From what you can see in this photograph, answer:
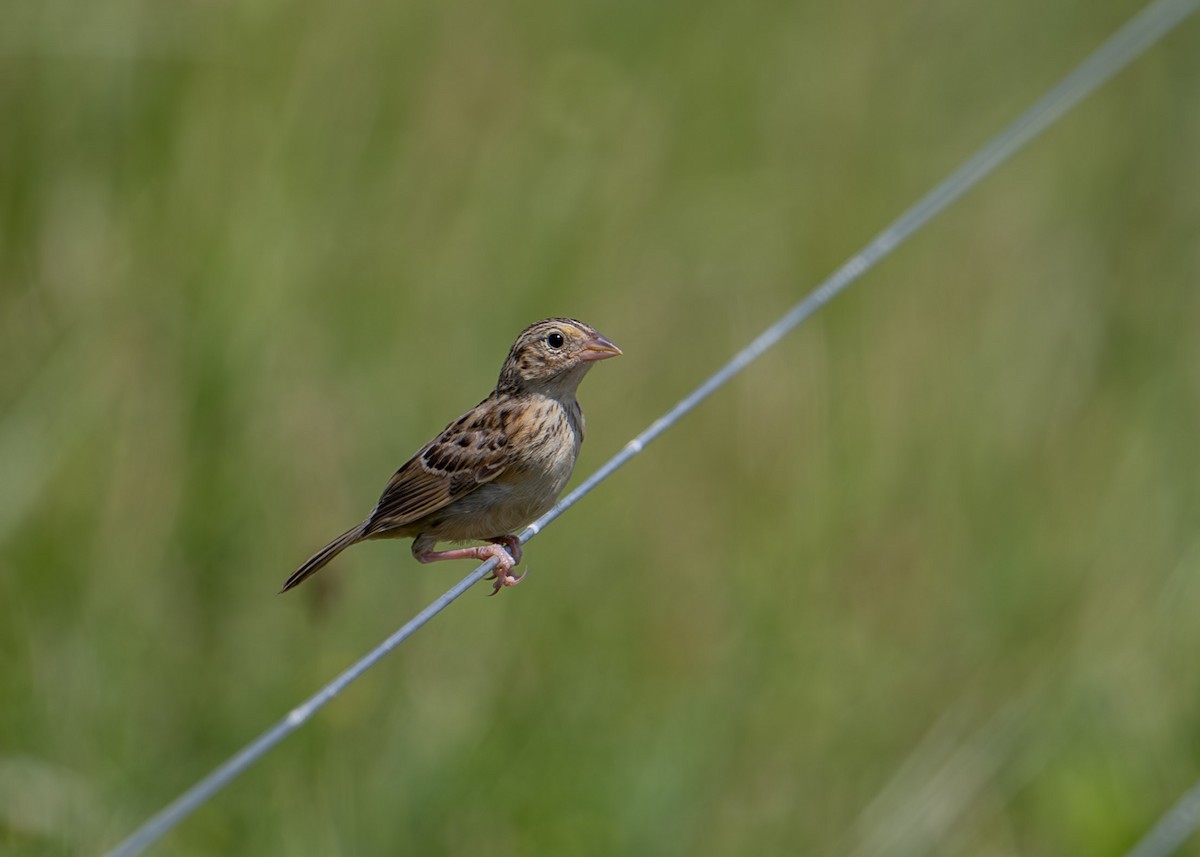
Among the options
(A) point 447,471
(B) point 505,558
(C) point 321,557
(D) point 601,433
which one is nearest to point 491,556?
(B) point 505,558

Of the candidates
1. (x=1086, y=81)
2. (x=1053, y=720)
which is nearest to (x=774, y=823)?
(x=1053, y=720)

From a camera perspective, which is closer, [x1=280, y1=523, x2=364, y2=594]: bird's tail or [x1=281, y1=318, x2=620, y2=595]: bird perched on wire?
[x1=280, y1=523, x2=364, y2=594]: bird's tail

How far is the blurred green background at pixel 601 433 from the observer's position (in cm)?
533

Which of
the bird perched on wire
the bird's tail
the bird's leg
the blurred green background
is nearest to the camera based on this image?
the bird's tail

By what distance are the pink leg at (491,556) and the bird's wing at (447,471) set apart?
0.10 meters

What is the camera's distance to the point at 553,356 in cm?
351

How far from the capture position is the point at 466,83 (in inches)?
302

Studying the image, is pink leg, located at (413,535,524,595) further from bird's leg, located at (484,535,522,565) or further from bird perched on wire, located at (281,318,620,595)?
bird's leg, located at (484,535,522,565)

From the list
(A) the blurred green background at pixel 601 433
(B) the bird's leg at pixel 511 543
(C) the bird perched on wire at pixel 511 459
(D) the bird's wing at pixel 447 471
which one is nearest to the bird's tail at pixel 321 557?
(D) the bird's wing at pixel 447 471

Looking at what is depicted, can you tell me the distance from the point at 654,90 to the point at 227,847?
4593 mm

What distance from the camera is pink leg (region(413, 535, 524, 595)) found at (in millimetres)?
→ 3379

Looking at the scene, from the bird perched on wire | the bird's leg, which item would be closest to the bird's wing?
the bird perched on wire

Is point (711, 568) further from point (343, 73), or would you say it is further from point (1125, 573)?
point (343, 73)

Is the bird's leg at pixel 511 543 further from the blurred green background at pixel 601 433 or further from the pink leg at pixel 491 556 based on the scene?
the blurred green background at pixel 601 433
